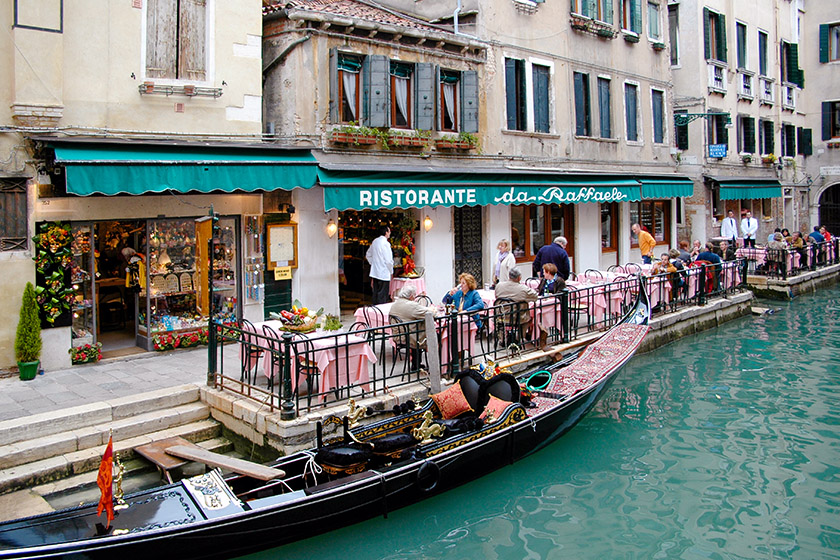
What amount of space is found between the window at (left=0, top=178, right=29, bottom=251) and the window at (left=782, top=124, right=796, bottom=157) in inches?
1098

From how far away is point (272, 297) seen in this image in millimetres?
12047

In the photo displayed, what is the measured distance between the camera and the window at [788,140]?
2897 centimetres

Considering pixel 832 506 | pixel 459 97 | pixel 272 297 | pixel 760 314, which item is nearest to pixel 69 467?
pixel 272 297

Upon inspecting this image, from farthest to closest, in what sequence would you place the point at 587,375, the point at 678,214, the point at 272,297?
the point at 678,214
the point at 272,297
the point at 587,375

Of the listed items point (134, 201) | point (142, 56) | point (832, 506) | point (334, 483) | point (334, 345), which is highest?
point (142, 56)

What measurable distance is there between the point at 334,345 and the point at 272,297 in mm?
4141

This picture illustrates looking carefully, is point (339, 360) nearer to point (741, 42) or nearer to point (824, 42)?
point (741, 42)

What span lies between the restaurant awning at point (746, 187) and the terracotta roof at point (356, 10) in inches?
484

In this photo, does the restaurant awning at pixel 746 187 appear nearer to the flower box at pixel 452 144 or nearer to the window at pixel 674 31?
the window at pixel 674 31

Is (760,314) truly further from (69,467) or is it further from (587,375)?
(69,467)

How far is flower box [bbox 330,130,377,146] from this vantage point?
12.5 m

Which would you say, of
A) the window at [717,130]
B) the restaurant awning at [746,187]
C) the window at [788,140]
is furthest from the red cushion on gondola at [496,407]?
the window at [788,140]

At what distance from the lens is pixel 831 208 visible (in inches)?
1217

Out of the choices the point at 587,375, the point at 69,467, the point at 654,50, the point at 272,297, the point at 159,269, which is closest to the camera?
the point at 69,467
